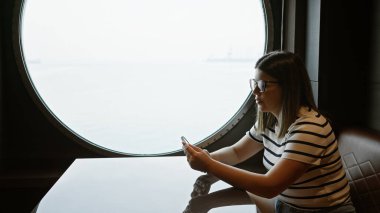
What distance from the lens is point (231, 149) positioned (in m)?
1.58

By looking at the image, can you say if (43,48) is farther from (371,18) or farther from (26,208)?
(371,18)

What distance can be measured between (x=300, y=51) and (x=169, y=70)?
110 cm

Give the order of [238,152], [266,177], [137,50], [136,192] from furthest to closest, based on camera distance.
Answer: [137,50], [238,152], [136,192], [266,177]

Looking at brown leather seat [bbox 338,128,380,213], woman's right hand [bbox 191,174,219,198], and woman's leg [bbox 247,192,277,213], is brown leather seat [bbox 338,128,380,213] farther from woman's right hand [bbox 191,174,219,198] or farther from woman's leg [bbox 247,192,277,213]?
woman's right hand [bbox 191,174,219,198]

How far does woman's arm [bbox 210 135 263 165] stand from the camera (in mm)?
1566

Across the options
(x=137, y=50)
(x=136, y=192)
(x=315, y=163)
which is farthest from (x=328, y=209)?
(x=137, y=50)

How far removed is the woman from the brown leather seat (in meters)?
0.06

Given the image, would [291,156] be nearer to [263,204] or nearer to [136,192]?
[263,204]

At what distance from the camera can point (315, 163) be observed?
1196 millimetres

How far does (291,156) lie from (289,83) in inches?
10.3

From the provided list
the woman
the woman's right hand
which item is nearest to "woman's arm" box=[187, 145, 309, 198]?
the woman

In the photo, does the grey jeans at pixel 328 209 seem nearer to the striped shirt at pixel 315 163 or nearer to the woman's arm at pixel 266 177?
the striped shirt at pixel 315 163

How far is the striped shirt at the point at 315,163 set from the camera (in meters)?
1.19

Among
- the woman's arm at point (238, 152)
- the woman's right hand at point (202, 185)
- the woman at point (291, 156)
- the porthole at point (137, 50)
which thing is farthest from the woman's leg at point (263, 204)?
the porthole at point (137, 50)
